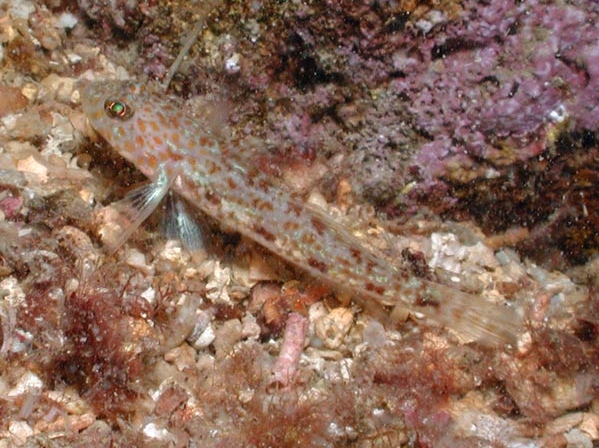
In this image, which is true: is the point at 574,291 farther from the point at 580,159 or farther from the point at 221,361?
the point at 221,361

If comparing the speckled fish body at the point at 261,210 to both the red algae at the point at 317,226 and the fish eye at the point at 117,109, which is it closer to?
the fish eye at the point at 117,109

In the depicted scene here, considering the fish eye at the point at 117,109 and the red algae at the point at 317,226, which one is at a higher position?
the fish eye at the point at 117,109

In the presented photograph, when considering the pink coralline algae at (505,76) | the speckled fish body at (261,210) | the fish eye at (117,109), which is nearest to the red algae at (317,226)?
the pink coralline algae at (505,76)

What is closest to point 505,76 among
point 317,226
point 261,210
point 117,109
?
point 317,226

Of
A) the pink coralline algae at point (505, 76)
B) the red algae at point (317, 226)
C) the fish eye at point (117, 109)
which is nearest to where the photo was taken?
the red algae at point (317, 226)

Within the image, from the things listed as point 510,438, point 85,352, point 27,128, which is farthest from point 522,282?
point 27,128

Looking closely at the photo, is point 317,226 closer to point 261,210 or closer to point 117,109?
point 261,210

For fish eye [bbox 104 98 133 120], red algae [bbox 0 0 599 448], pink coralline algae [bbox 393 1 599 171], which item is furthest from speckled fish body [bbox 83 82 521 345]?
pink coralline algae [bbox 393 1 599 171]
